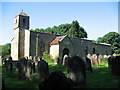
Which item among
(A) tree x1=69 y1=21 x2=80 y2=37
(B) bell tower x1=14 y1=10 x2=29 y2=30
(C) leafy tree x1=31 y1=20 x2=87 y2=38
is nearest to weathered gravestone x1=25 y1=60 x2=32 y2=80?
(B) bell tower x1=14 y1=10 x2=29 y2=30

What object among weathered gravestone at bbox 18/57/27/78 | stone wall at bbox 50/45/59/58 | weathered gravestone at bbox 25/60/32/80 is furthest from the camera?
stone wall at bbox 50/45/59/58

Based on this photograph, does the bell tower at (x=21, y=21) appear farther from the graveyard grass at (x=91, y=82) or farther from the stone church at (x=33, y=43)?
the graveyard grass at (x=91, y=82)

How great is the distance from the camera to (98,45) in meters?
50.8

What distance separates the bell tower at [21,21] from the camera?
38.7m

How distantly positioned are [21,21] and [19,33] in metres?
3.07

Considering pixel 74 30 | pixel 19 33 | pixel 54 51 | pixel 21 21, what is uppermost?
pixel 74 30

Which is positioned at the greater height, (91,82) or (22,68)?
(22,68)

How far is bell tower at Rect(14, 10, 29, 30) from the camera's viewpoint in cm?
3866

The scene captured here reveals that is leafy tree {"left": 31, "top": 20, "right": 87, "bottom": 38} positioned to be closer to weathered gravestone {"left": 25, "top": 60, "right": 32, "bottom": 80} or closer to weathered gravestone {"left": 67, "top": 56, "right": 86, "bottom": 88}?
weathered gravestone {"left": 25, "top": 60, "right": 32, "bottom": 80}

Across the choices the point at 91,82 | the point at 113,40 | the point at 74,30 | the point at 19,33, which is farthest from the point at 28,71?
the point at 113,40

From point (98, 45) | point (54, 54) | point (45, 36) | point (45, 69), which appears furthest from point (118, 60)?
point (98, 45)

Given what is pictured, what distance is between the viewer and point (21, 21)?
39000mm

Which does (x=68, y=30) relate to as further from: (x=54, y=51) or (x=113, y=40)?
(x=54, y=51)

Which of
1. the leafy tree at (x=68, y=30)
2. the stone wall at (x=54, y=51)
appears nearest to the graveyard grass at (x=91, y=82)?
the stone wall at (x=54, y=51)
